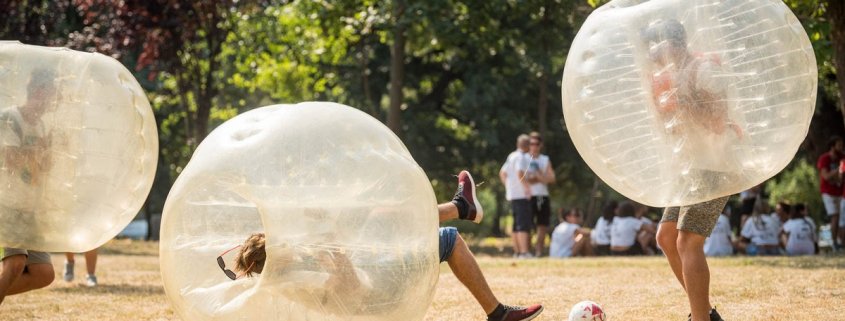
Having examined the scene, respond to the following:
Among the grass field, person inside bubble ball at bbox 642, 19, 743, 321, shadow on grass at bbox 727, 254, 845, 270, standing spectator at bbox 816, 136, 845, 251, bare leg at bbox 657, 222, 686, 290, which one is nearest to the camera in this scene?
person inside bubble ball at bbox 642, 19, 743, 321

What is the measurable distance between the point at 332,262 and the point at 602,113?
1919 mm

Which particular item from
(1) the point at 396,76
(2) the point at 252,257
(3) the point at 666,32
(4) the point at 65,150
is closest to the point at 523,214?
(1) the point at 396,76

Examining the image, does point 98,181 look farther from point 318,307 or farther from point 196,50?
point 196,50

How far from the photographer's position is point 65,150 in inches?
243

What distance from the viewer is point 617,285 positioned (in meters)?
9.97

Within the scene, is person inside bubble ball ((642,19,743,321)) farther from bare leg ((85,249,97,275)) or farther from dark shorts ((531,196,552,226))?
dark shorts ((531,196,552,226))

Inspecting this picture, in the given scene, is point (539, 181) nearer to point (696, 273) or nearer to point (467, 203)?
point (467, 203)

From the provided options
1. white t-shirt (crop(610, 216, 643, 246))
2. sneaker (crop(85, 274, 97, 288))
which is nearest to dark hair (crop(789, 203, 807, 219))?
white t-shirt (crop(610, 216, 643, 246))

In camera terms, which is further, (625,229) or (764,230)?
(625,229)

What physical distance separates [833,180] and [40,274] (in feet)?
40.1

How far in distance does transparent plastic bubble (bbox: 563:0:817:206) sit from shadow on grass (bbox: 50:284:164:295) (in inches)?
228

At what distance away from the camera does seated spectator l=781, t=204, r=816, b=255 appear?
1554 cm

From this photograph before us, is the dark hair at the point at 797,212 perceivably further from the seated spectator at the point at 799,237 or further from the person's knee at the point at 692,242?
the person's knee at the point at 692,242

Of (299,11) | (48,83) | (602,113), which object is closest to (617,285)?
(602,113)
